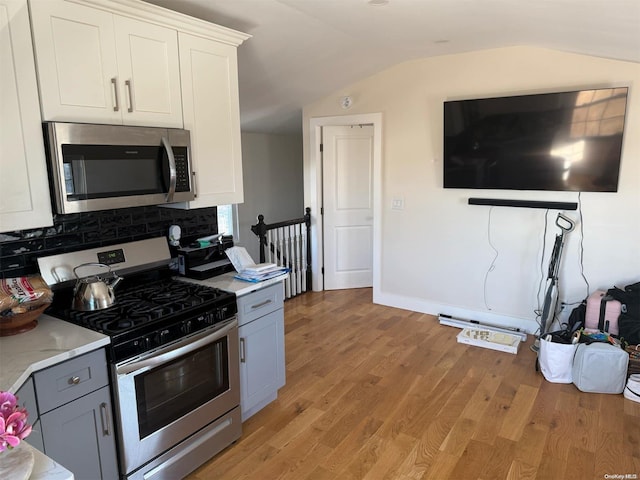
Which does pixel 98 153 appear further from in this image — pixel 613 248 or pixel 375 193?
pixel 613 248

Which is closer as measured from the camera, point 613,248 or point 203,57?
point 203,57

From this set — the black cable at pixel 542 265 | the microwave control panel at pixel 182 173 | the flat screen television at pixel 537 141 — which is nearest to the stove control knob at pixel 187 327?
the microwave control panel at pixel 182 173

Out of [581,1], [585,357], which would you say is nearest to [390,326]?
[585,357]

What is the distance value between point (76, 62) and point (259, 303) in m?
1.55

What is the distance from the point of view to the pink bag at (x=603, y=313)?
130 inches

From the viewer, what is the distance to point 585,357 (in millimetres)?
3066

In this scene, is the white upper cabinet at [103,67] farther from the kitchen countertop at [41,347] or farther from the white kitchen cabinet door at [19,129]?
the kitchen countertop at [41,347]

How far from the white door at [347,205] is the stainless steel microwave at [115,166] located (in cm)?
284

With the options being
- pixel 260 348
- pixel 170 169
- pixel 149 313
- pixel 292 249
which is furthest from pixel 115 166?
pixel 292 249

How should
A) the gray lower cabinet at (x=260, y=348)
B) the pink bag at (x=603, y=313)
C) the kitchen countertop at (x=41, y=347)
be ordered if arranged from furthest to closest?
the pink bag at (x=603, y=313), the gray lower cabinet at (x=260, y=348), the kitchen countertop at (x=41, y=347)

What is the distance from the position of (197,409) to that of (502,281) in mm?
3056

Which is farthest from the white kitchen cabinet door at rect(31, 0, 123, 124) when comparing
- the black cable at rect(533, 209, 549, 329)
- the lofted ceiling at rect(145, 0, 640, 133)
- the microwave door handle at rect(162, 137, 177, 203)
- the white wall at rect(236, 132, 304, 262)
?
the white wall at rect(236, 132, 304, 262)

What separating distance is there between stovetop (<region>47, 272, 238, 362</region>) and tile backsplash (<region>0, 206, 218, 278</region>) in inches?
9.0

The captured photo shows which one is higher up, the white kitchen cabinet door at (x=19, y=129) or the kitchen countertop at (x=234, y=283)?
the white kitchen cabinet door at (x=19, y=129)
